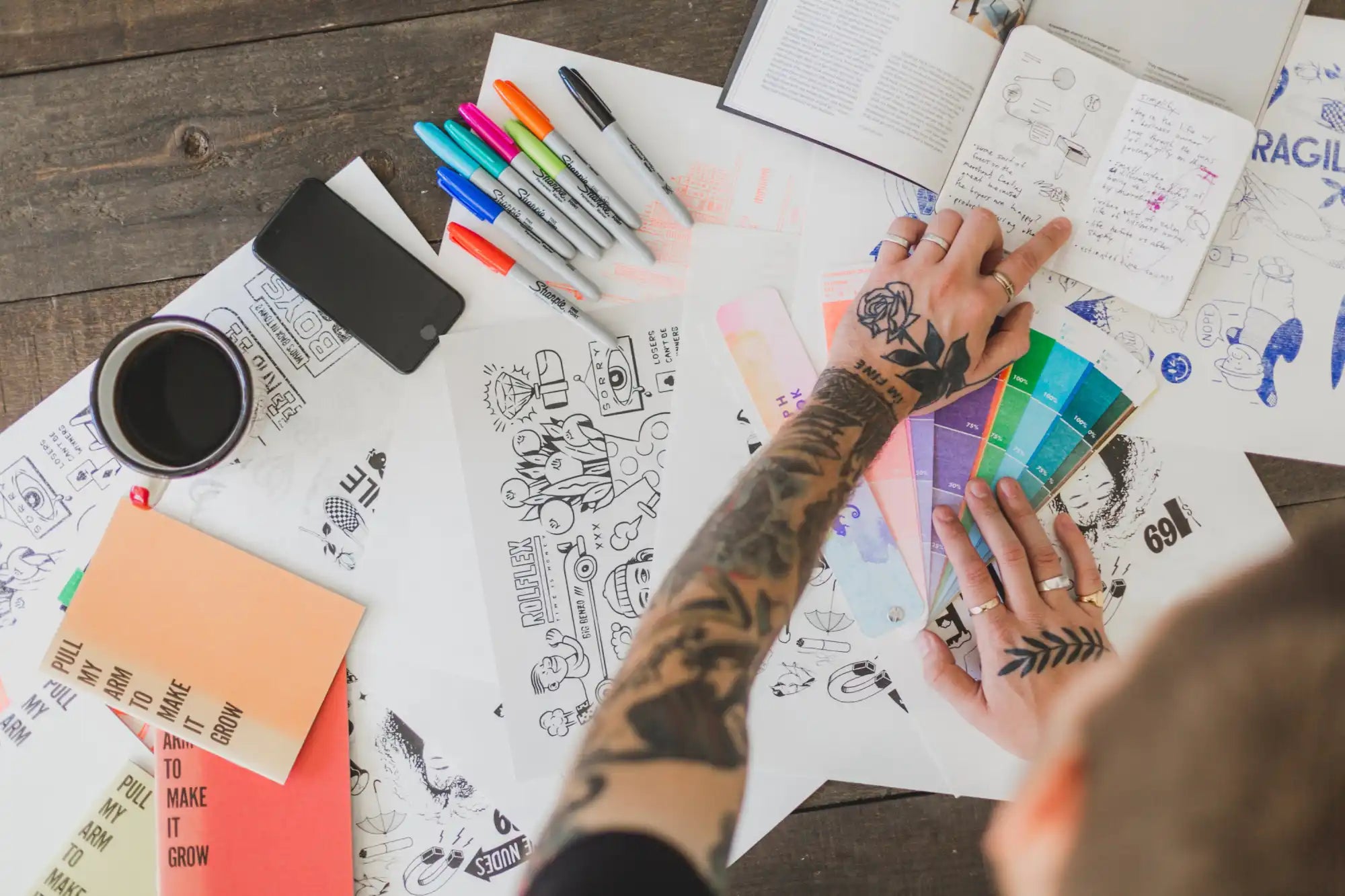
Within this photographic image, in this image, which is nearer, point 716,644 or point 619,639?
point 716,644

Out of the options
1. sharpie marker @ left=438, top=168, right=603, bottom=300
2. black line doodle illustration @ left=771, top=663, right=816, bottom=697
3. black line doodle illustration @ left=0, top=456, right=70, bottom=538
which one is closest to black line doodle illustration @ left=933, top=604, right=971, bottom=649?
black line doodle illustration @ left=771, top=663, right=816, bottom=697

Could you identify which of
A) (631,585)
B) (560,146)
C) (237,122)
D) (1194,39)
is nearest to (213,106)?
(237,122)

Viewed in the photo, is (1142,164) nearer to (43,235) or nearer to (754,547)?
(754,547)

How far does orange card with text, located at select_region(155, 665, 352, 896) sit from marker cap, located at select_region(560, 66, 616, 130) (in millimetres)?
567

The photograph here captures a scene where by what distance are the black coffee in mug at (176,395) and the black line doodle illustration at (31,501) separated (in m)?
0.15

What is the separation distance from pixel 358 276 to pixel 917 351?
1.70ft

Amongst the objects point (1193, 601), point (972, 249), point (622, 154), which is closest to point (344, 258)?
point (622, 154)

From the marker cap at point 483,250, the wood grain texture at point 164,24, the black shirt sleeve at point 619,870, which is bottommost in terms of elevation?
the black shirt sleeve at point 619,870

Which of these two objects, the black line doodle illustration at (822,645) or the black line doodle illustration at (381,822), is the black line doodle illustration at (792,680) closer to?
the black line doodle illustration at (822,645)

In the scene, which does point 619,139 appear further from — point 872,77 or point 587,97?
point 872,77

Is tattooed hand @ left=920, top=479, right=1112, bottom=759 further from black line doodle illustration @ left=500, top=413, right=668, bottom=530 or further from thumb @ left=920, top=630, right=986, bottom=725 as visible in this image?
black line doodle illustration @ left=500, top=413, right=668, bottom=530

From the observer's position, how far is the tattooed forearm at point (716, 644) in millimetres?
500

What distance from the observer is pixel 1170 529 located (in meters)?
0.79

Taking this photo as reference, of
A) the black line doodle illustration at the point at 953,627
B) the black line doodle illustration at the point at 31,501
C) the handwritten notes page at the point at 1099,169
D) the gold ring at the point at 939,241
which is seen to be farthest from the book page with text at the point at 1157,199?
the black line doodle illustration at the point at 31,501
